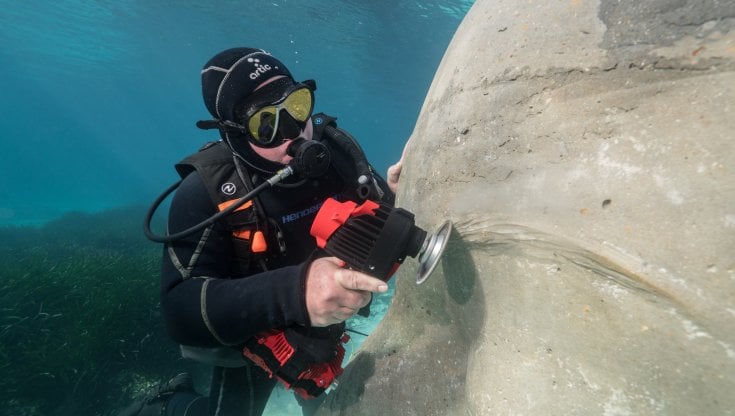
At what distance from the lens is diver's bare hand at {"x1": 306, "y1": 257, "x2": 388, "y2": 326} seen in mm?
1744

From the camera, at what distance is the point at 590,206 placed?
1.37m

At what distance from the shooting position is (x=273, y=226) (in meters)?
3.04

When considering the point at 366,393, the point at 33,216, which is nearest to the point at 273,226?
the point at 366,393

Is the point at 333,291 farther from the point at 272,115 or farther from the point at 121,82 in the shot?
the point at 121,82

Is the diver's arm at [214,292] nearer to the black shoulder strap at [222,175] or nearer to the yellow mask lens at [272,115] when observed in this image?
the black shoulder strap at [222,175]

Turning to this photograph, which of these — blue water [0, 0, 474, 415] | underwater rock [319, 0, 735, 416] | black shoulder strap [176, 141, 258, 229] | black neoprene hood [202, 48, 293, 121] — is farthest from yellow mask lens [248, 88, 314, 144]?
blue water [0, 0, 474, 415]

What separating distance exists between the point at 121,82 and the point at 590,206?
66749mm

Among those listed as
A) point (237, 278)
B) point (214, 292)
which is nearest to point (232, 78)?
point (237, 278)

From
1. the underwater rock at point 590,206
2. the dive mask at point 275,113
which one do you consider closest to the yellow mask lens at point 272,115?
the dive mask at point 275,113

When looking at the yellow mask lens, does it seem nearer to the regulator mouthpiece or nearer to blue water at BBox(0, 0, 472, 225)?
the regulator mouthpiece

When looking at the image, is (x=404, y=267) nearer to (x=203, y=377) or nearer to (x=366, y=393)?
(x=366, y=393)

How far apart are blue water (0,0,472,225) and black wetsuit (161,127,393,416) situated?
20931mm

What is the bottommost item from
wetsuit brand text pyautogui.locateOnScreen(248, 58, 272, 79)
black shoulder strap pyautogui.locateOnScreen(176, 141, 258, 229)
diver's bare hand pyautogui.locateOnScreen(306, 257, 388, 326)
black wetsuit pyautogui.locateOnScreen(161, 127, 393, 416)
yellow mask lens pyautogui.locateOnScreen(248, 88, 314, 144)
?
black wetsuit pyautogui.locateOnScreen(161, 127, 393, 416)

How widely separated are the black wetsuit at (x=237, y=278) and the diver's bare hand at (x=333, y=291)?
0.20 feet
